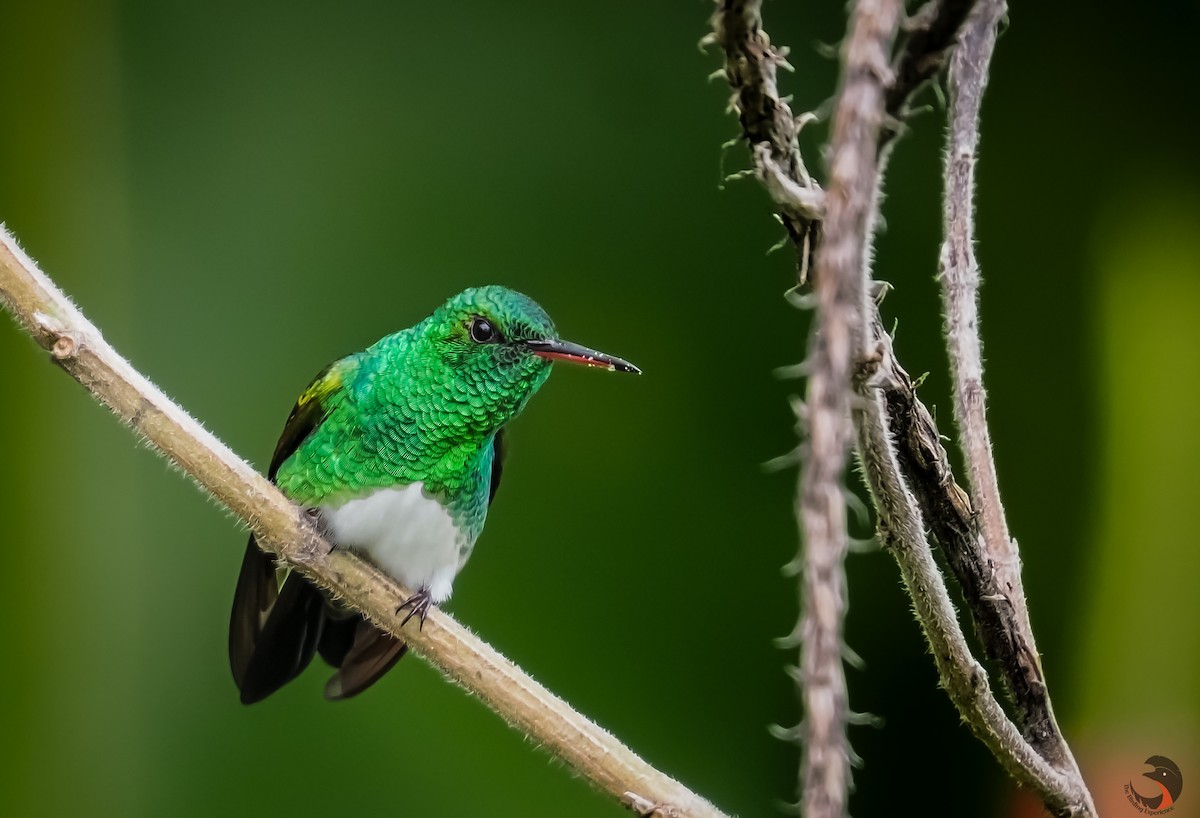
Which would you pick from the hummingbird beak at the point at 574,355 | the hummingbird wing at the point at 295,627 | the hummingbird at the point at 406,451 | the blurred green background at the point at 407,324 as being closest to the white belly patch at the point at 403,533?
the hummingbird at the point at 406,451

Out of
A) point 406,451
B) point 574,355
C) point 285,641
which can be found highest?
point 574,355

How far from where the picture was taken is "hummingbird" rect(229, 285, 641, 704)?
85cm

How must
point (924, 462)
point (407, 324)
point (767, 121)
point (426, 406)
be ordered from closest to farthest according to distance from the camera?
point (767, 121), point (924, 462), point (426, 406), point (407, 324)

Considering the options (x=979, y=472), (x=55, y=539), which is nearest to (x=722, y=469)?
(x=979, y=472)

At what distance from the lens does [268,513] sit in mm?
804

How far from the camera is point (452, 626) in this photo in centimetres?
82

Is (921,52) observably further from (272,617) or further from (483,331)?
(272,617)

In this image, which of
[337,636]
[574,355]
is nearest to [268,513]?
[574,355]

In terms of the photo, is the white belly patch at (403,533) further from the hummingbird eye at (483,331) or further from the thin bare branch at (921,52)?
the thin bare branch at (921,52)

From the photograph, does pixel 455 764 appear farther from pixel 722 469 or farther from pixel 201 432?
pixel 201 432

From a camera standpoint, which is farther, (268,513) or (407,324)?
(407,324)

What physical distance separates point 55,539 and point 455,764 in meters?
0.65

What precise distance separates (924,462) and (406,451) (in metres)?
0.51

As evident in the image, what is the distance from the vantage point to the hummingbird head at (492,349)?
827 mm
